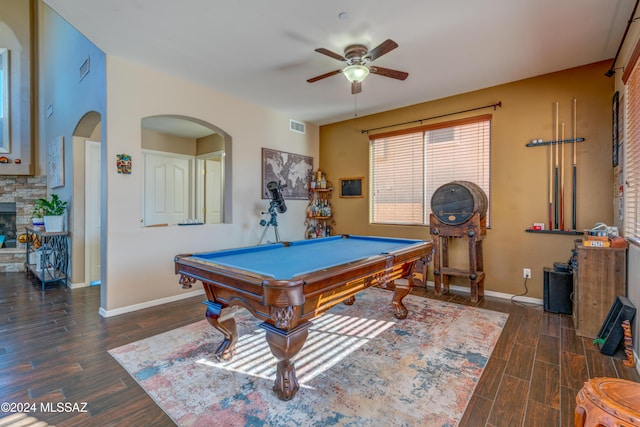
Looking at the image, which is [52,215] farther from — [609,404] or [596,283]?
[596,283]

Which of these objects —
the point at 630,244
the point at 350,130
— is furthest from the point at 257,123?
the point at 630,244

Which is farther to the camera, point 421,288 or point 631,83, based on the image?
point 421,288

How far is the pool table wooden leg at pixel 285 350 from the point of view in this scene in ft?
5.45

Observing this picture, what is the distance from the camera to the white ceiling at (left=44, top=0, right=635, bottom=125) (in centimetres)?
229

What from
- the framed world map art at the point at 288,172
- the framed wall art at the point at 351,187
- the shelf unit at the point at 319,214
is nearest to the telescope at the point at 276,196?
the framed world map art at the point at 288,172

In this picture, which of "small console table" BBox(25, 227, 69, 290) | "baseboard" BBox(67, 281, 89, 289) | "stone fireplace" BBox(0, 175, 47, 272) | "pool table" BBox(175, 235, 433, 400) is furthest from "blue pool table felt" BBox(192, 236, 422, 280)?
"stone fireplace" BBox(0, 175, 47, 272)

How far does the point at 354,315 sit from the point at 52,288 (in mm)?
4176

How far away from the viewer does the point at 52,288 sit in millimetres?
4113

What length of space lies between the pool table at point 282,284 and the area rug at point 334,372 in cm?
18

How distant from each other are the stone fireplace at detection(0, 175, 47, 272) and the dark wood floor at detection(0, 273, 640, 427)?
257 centimetres

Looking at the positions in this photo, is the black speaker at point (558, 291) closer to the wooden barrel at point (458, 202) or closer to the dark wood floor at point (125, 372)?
the dark wood floor at point (125, 372)

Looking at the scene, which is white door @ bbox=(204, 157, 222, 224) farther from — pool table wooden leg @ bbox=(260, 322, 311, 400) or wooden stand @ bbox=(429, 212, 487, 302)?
pool table wooden leg @ bbox=(260, 322, 311, 400)

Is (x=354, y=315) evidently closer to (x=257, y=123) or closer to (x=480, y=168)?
(x=480, y=168)

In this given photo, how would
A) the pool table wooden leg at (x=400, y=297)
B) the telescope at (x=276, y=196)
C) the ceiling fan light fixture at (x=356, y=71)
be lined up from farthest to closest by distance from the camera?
1. the telescope at (x=276, y=196)
2. the pool table wooden leg at (x=400, y=297)
3. the ceiling fan light fixture at (x=356, y=71)
